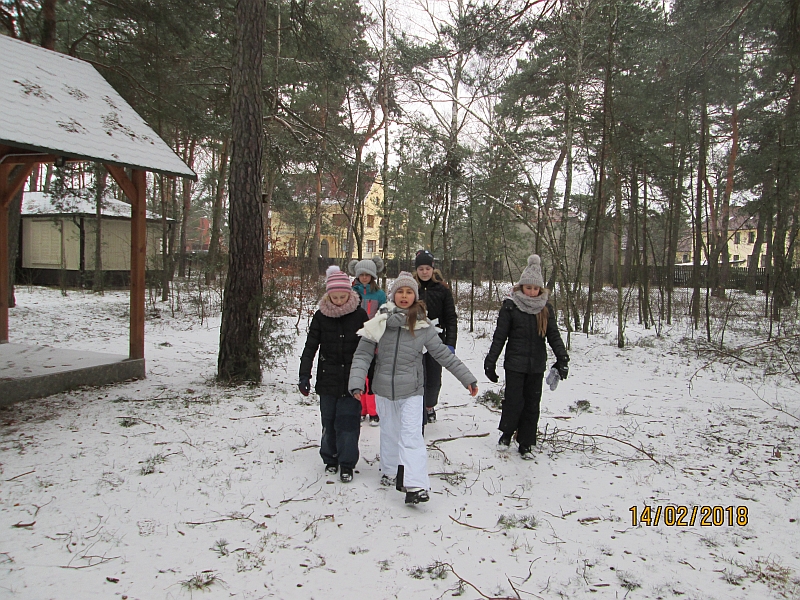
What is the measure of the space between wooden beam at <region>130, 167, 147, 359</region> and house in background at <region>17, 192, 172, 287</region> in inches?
543

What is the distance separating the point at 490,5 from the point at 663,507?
22.5 feet

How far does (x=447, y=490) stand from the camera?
152 inches

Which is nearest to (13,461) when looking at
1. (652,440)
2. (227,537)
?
(227,537)

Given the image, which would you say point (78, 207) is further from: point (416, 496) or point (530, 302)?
point (416, 496)

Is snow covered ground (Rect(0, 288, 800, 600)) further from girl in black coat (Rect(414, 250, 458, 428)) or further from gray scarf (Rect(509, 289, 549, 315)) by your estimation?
gray scarf (Rect(509, 289, 549, 315))

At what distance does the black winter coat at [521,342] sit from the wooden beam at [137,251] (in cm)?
461

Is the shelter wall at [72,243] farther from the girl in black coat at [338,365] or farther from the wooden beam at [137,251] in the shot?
the girl in black coat at [338,365]

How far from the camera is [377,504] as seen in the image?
3588 millimetres

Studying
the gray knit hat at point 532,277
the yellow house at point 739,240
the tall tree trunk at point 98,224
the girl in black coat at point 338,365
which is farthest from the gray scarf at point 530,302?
the tall tree trunk at point 98,224

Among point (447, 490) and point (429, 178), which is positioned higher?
point (429, 178)

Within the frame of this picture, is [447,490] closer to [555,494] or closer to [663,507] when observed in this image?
[555,494]

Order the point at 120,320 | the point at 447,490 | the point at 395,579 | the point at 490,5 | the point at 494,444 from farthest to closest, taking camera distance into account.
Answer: the point at 120,320 < the point at 490,5 < the point at 494,444 < the point at 447,490 < the point at 395,579

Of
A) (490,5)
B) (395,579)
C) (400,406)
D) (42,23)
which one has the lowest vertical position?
(395,579)

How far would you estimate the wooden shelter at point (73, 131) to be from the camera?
200 inches
